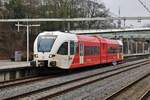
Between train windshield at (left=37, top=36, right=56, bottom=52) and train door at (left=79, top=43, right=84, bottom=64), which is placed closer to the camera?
train windshield at (left=37, top=36, right=56, bottom=52)

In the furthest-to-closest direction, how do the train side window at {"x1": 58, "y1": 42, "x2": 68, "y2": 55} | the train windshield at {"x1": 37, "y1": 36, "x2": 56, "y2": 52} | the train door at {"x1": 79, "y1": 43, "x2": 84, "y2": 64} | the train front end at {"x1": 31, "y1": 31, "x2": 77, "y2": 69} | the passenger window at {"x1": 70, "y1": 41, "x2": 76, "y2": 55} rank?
the train door at {"x1": 79, "y1": 43, "x2": 84, "y2": 64}, the passenger window at {"x1": 70, "y1": 41, "x2": 76, "y2": 55}, the train side window at {"x1": 58, "y1": 42, "x2": 68, "y2": 55}, the train windshield at {"x1": 37, "y1": 36, "x2": 56, "y2": 52}, the train front end at {"x1": 31, "y1": 31, "x2": 77, "y2": 69}

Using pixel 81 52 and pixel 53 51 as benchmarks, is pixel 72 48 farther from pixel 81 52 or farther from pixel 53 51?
pixel 53 51

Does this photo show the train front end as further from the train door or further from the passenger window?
the train door

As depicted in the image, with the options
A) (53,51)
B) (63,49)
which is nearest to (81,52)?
(63,49)

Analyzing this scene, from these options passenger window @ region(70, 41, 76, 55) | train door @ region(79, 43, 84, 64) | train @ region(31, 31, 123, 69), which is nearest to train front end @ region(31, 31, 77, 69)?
train @ region(31, 31, 123, 69)

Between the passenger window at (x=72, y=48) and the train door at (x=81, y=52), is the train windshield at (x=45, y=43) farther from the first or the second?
the train door at (x=81, y=52)

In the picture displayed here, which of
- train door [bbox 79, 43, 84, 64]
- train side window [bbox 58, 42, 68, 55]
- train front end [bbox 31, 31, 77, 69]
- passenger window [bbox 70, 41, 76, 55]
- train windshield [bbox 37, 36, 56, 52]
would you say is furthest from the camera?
train door [bbox 79, 43, 84, 64]

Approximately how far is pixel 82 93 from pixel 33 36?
63166 mm

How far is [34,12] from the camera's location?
307 feet

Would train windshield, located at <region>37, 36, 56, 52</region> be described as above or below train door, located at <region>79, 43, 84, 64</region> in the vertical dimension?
above

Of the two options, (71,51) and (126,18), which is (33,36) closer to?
(126,18)

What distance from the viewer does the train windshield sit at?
94.1ft

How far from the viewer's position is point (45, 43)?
95.0ft

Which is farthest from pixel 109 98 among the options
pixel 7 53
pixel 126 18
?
pixel 126 18
